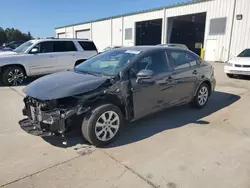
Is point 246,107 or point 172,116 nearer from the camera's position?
point 172,116

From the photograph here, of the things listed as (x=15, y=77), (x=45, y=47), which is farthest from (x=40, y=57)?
(x=15, y=77)

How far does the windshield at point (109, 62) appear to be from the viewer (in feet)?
12.6

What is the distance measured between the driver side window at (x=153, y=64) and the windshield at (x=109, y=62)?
7.3 inches

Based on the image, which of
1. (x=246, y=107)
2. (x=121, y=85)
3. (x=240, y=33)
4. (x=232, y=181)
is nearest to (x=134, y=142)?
(x=121, y=85)

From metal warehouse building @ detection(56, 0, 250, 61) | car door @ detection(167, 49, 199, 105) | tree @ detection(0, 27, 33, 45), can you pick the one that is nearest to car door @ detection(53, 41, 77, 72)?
car door @ detection(167, 49, 199, 105)

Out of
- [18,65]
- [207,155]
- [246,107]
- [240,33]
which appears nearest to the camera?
[207,155]

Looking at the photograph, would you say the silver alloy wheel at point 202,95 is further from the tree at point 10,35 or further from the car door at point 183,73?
the tree at point 10,35

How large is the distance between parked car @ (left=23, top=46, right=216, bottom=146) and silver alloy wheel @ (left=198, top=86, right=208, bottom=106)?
65 centimetres

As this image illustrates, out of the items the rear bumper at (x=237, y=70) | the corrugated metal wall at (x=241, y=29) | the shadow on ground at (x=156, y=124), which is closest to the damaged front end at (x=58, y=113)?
the shadow on ground at (x=156, y=124)

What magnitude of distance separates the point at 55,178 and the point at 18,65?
6.62m

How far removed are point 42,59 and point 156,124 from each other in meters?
6.05

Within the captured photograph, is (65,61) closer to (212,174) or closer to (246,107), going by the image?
(246,107)

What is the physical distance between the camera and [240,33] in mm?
16625

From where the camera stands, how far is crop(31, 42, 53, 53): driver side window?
8578 mm
